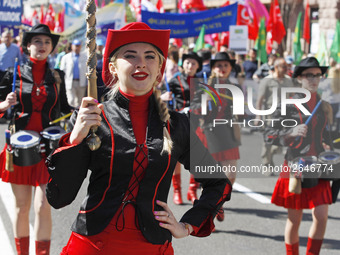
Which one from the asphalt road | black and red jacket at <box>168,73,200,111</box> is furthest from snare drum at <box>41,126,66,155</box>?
black and red jacket at <box>168,73,200,111</box>

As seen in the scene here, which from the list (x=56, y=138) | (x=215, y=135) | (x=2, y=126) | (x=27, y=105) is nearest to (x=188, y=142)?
(x=56, y=138)

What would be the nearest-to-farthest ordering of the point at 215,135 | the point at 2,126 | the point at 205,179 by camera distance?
the point at 205,179 < the point at 215,135 < the point at 2,126

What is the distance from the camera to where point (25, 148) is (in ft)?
15.1

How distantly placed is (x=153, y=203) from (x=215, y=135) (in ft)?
13.8

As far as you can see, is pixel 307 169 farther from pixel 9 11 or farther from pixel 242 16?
pixel 242 16

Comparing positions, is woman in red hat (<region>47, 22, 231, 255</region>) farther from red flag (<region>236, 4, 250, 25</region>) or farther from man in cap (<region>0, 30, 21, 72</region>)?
red flag (<region>236, 4, 250, 25</region>)

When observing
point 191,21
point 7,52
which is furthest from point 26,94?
point 7,52

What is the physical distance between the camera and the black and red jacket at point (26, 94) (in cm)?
485

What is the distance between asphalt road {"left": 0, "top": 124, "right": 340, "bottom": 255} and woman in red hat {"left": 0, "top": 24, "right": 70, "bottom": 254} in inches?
26.3

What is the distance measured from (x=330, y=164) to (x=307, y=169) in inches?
9.7

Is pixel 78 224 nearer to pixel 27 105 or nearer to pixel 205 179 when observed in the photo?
pixel 205 179

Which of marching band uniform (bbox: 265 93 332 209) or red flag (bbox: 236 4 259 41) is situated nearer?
marching band uniform (bbox: 265 93 332 209)

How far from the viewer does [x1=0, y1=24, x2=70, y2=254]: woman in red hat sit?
4.64 m

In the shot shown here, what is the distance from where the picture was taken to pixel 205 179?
2771 millimetres
